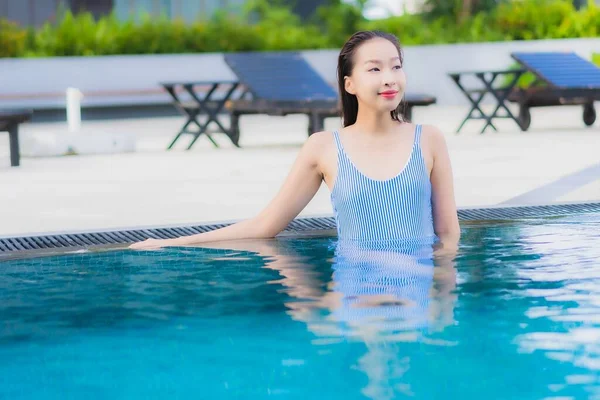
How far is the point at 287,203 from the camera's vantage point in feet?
13.0

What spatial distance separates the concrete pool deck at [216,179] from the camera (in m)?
6.05

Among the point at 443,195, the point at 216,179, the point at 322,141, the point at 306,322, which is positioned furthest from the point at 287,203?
the point at 216,179

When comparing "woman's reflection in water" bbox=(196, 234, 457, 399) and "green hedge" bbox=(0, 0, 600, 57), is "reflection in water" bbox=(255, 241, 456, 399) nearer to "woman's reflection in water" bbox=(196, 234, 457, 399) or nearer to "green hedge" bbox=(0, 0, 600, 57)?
"woman's reflection in water" bbox=(196, 234, 457, 399)

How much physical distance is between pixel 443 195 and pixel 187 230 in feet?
4.67

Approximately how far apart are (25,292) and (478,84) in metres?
15.6

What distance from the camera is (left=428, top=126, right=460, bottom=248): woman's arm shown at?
151 inches

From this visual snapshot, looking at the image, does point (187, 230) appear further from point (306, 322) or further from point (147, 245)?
point (306, 322)

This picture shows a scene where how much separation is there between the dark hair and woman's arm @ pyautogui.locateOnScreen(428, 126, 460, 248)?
0.19 m

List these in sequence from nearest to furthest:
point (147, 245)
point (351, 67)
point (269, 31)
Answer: point (351, 67) → point (147, 245) → point (269, 31)

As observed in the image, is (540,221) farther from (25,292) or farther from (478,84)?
(478,84)

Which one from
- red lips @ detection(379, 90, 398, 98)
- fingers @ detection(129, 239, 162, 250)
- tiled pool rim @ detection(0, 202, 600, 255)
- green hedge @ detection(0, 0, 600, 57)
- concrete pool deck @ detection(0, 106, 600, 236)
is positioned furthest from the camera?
green hedge @ detection(0, 0, 600, 57)

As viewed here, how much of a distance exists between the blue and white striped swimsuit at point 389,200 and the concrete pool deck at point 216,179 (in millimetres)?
1725

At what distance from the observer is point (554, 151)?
367 inches

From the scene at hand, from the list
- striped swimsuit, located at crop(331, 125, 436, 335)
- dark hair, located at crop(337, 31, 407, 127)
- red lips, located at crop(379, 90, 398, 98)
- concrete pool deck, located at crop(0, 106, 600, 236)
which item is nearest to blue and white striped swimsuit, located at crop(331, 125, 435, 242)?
striped swimsuit, located at crop(331, 125, 436, 335)
